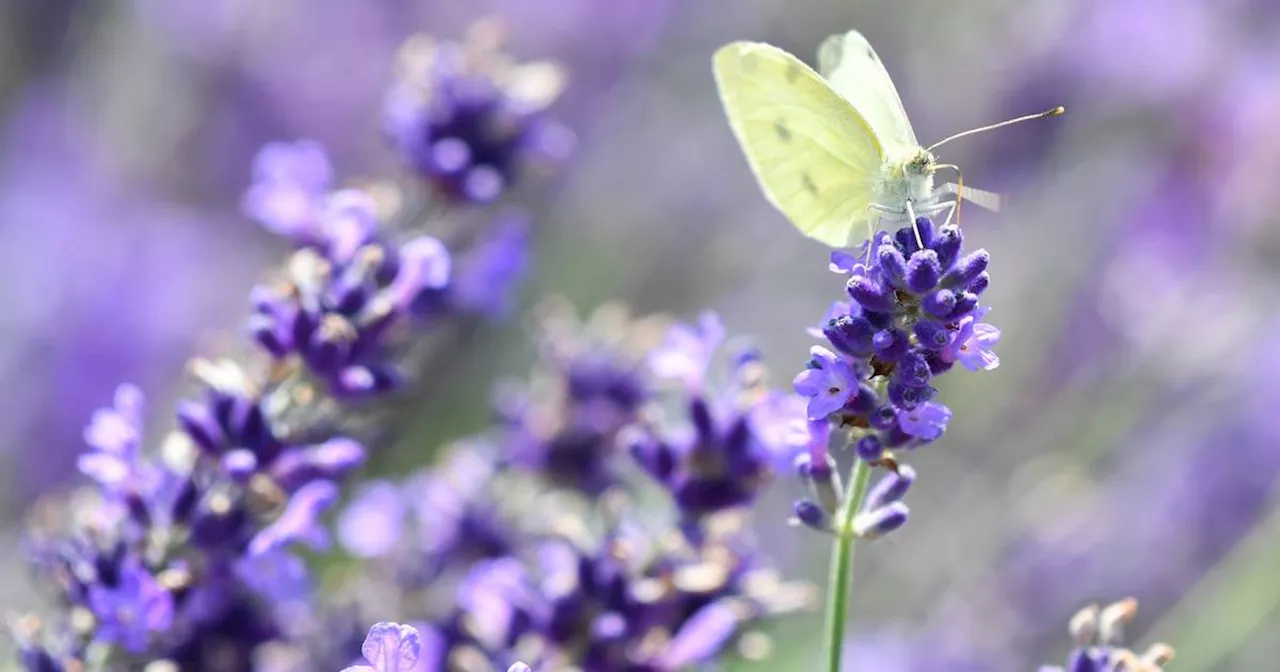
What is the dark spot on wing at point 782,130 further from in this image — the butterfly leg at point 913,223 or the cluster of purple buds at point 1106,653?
the cluster of purple buds at point 1106,653

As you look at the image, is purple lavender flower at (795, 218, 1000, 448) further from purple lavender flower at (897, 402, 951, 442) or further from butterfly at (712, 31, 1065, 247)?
butterfly at (712, 31, 1065, 247)

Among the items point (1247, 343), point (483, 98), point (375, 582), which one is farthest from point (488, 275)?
point (1247, 343)

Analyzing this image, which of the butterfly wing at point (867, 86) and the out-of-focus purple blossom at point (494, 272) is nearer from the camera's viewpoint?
the butterfly wing at point (867, 86)

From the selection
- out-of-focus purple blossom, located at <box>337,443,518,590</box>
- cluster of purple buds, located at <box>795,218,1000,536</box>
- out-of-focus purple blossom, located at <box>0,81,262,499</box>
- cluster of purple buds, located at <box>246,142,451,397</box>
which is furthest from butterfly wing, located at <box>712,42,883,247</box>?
out-of-focus purple blossom, located at <box>0,81,262,499</box>

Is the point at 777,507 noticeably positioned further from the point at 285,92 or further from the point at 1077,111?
the point at 285,92

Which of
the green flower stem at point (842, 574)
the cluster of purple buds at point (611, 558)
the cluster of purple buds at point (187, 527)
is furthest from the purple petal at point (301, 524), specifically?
the green flower stem at point (842, 574)

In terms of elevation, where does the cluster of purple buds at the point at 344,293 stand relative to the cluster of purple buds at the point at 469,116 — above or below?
below

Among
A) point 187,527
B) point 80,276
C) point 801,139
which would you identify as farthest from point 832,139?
point 80,276
